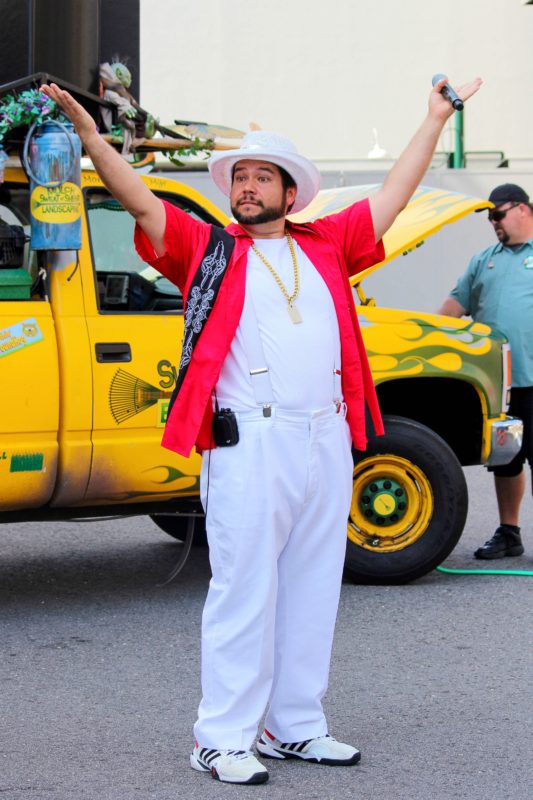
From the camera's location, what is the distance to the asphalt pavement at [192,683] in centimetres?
→ 396

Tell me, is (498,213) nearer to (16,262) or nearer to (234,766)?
(16,262)

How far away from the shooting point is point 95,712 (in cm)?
464

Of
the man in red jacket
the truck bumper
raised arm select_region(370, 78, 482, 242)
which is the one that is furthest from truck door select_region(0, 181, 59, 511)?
the truck bumper

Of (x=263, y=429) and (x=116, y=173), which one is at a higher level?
(x=116, y=173)

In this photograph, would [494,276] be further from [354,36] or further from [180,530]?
[354,36]

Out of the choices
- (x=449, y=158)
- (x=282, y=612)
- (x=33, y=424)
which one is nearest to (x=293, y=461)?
(x=282, y=612)

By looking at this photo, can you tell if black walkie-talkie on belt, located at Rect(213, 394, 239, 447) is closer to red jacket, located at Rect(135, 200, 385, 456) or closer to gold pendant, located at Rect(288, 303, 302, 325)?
red jacket, located at Rect(135, 200, 385, 456)

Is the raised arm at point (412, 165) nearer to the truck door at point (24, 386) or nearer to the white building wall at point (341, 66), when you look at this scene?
the truck door at point (24, 386)

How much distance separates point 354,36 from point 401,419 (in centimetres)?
1633

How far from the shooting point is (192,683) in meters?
5.01

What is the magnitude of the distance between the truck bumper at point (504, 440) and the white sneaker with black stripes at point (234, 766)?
329 centimetres

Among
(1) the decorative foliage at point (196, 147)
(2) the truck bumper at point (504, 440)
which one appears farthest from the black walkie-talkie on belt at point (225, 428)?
(2) the truck bumper at point (504, 440)

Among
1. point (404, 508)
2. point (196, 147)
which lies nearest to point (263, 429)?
point (196, 147)

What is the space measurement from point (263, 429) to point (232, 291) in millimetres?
417
